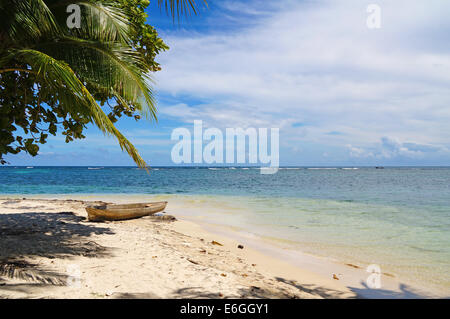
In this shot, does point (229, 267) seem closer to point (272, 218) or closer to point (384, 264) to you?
point (384, 264)

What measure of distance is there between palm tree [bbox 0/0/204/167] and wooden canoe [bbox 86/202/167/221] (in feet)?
16.1

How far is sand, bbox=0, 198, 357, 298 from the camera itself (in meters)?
4.32

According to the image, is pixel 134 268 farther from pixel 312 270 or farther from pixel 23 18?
pixel 23 18

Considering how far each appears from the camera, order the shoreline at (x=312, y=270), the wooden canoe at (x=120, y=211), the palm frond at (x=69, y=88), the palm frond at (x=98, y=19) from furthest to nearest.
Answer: the wooden canoe at (x=120, y=211) → the palm frond at (x=98, y=19) → the shoreline at (x=312, y=270) → the palm frond at (x=69, y=88)

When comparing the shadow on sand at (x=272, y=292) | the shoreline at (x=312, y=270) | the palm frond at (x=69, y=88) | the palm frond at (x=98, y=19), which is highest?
the palm frond at (x=98, y=19)

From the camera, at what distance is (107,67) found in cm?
586

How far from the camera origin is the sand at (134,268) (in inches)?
170

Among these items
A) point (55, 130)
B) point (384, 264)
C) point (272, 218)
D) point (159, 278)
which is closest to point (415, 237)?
point (384, 264)

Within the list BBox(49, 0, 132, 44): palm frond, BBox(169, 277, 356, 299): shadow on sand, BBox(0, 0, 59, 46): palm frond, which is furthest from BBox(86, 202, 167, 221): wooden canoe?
BBox(169, 277, 356, 299): shadow on sand

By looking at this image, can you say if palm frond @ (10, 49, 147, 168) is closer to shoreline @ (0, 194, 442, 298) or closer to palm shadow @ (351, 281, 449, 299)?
shoreline @ (0, 194, 442, 298)

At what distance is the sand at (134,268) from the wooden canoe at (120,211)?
3.83ft

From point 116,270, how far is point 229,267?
2.27 meters

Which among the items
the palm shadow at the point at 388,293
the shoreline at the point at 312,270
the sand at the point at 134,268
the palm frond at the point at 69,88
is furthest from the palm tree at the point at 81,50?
the palm shadow at the point at 388,293

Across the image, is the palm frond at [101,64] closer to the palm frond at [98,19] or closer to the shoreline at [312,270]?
the palm frond at [98,19]
